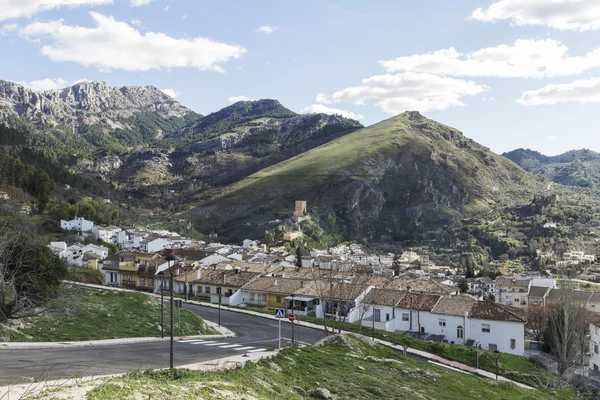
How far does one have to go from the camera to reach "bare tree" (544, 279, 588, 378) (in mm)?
39625

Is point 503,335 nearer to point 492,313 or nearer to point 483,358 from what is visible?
point 492,313

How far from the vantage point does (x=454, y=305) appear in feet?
159

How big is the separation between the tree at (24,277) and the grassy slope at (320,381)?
1771 centimetres

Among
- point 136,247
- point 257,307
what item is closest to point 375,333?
point 257,307

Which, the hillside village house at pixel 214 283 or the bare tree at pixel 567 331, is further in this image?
the hillside village house at pixel 214 283

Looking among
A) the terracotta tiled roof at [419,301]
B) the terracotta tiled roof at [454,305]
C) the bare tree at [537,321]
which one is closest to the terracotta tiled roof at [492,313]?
the terracotta tiled roof at [454,305]

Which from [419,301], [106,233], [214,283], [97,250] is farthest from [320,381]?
[106,233]

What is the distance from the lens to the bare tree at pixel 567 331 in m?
39.6

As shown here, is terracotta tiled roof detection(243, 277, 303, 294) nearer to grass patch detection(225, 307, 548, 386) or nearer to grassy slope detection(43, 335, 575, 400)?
grass patch detection(225, 307, 548, 386)

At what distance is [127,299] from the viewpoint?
137 feet

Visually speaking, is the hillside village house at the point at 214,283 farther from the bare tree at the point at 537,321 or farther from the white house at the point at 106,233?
the white house at the point at 106,233

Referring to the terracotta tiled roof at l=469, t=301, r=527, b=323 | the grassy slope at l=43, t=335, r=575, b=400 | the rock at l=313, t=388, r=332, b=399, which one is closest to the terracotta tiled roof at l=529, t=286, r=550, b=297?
the terracotta tiled roof at l=469, t=301, r=527, b=323

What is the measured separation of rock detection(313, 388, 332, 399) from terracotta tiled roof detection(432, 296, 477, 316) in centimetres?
3428

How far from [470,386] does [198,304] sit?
37.5 metres
